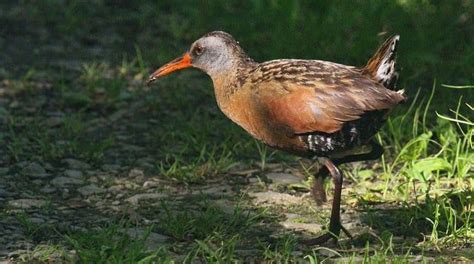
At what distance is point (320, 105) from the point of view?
5.42 m

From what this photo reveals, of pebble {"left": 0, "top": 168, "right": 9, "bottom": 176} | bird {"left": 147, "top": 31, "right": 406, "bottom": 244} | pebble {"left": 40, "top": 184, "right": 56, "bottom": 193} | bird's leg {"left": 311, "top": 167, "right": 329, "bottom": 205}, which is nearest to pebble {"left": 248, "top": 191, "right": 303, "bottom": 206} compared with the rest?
bird's leg {"left": 311, "top": 167, "right": 329, "bottom": 205}

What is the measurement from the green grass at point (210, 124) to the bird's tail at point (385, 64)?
671mm

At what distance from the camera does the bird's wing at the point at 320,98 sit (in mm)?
5371

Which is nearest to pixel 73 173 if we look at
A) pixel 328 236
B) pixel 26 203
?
pixel 26 203

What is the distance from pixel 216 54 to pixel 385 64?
1005 mm

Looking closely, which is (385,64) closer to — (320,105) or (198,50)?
(320,105)

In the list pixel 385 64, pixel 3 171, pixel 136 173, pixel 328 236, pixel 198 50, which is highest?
pixel 385 64

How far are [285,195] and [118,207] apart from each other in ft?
3.14

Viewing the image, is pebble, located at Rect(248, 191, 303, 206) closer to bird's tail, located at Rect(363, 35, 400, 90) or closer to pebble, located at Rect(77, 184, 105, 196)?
pebble, located at Rect(77, 184, 105, 196)

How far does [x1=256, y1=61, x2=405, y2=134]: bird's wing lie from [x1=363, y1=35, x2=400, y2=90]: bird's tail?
0.23 feet

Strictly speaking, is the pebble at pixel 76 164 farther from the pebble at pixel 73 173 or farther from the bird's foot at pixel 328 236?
the bird's foot at pixel 328 236

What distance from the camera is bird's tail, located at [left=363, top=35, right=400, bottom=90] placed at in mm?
5539

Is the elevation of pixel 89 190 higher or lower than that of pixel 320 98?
lower

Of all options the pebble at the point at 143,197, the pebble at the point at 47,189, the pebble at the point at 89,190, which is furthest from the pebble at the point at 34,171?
the pebble at the point at 143,197
